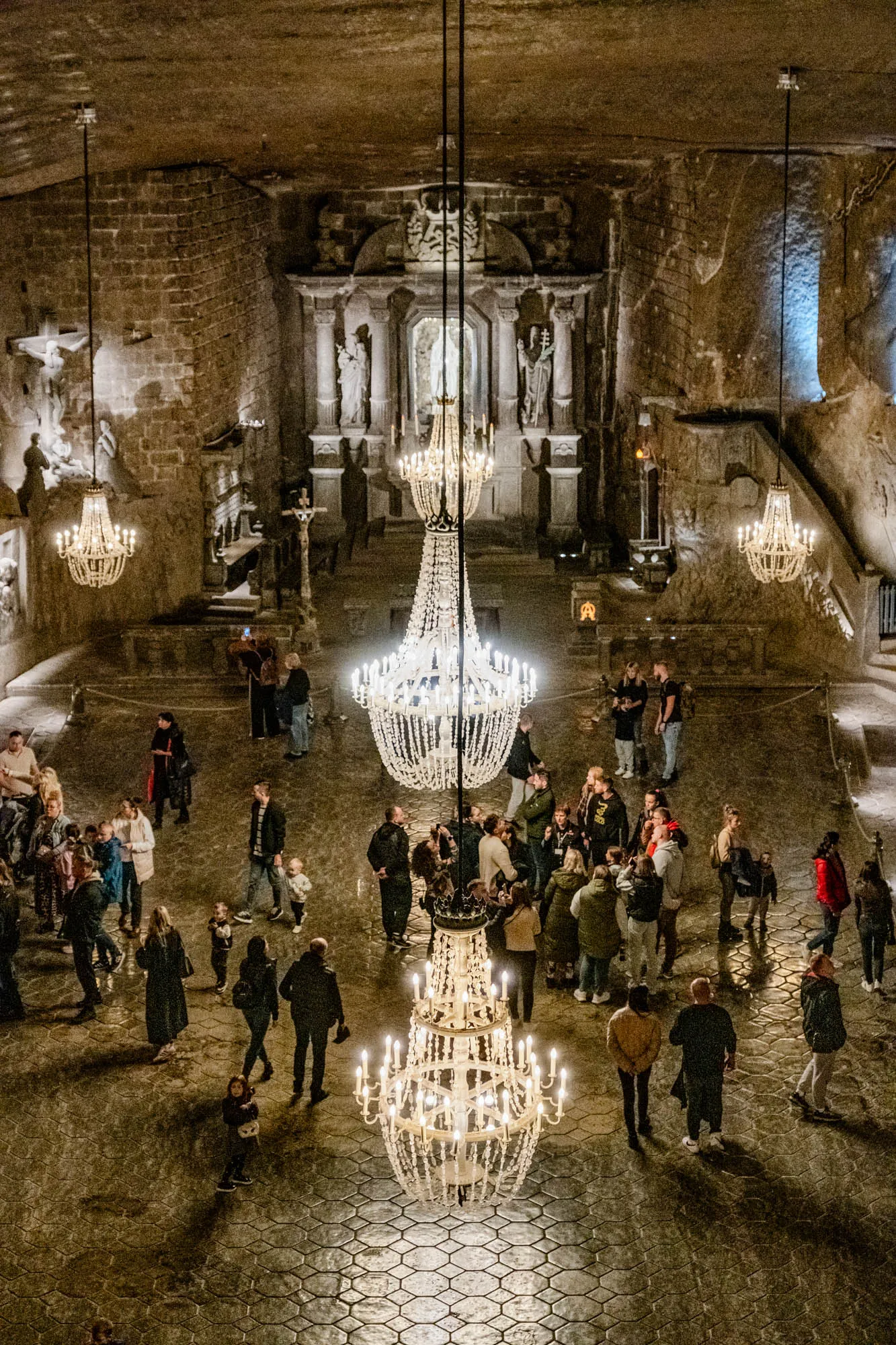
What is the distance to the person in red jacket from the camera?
488 inches

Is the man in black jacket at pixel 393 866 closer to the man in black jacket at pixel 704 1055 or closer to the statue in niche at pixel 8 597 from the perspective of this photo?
the man in black jacket at pixel 704 1055

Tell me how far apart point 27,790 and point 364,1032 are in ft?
12.9

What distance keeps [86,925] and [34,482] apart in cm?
942

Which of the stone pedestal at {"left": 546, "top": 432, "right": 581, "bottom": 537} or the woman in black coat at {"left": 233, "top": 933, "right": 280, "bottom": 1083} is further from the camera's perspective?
the stone pedestal at {"left": 546, "top": 432, "right": 581, "bottom": 537}

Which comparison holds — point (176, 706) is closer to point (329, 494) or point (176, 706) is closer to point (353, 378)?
point (329, 494)

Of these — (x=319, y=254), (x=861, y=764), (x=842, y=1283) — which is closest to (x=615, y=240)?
(x=319, y=254)

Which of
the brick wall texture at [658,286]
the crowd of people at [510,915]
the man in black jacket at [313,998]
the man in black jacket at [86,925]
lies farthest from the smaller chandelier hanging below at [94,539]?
the brick wall texture at [658,286]

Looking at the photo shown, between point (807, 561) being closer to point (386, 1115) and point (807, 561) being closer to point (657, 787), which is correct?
point (657, 787)

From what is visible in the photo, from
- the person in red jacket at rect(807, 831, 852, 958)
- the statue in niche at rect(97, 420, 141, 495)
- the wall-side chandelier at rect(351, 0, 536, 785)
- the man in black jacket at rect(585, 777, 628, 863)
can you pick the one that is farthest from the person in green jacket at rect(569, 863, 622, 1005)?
the statue in niche at rect(97, 420, 141, 495)

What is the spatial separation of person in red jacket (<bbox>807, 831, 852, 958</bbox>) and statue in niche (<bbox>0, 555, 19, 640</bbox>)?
9743mm

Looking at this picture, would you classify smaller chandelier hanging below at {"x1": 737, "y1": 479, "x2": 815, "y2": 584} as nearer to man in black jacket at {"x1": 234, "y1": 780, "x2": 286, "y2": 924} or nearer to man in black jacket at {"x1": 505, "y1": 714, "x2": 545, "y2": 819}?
man in black jacket at {"x1": 505, "y1": 714, "x2": 545, "y2": 819}

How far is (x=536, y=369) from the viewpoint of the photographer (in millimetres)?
25812

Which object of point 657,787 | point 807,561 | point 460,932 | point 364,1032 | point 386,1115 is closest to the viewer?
point 460,932

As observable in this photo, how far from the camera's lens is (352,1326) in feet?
29.7
